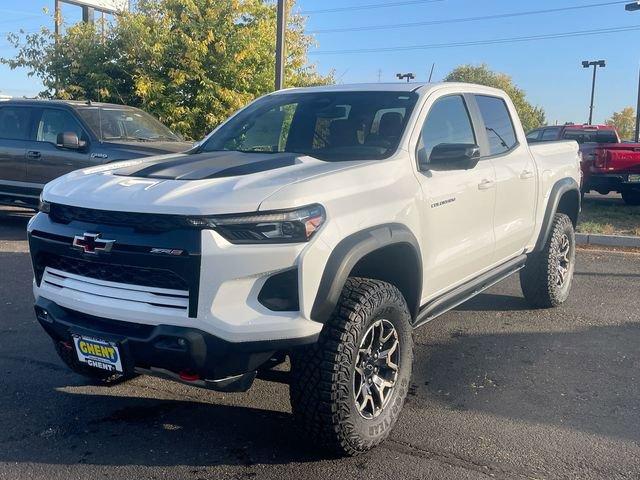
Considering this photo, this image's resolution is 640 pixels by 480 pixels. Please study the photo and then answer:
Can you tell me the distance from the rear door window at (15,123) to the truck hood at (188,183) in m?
7.23

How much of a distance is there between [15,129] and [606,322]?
8.78m

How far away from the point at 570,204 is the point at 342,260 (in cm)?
420

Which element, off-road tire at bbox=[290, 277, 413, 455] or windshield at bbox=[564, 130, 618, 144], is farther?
windshield at bbox=[564, 130, 618, 144]

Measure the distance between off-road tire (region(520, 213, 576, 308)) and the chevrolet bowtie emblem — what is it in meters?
4.01

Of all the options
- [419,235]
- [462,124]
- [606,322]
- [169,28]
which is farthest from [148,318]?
[169,28]

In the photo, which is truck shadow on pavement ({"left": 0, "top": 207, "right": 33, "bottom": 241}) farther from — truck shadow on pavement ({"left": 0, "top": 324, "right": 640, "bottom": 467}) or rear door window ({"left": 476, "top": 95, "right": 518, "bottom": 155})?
rear door window ({"left": 476, "top": 95, "right": 518, "bottom": 155})

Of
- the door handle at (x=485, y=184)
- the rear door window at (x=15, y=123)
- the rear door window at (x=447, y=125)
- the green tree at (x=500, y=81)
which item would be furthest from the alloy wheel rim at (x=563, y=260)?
the green tree at (x=500, y=81)

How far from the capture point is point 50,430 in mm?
3824

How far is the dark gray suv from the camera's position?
385 inches

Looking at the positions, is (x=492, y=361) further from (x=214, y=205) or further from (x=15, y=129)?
(x=15, y=129)

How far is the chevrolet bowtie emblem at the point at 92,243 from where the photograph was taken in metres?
3.22

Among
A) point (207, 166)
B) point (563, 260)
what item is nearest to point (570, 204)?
point (563, 260)

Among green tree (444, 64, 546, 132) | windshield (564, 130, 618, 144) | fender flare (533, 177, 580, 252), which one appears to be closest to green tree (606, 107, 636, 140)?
green tree (444, 64, 546, 132)

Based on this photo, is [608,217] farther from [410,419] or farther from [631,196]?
[410,419]
